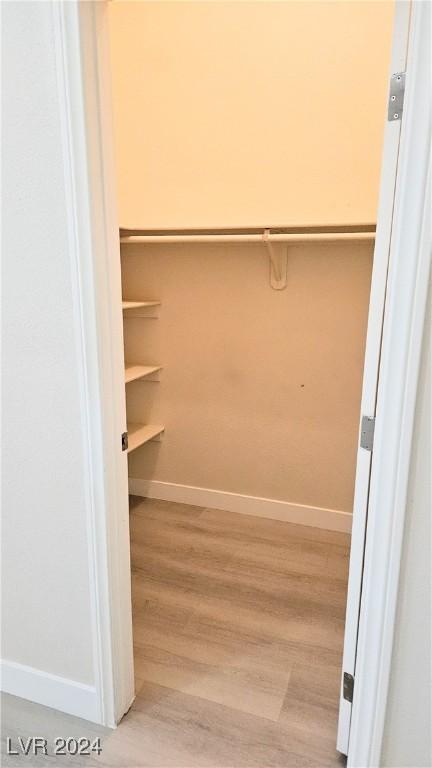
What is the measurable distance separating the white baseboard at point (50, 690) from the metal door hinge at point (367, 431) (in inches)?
45.8

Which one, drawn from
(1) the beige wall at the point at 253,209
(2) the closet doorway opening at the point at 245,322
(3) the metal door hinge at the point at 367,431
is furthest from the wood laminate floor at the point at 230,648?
(3) the metal door hinge at the point at 367,431

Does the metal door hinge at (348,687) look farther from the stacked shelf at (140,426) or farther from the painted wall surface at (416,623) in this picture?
the stacked shelf at (140,426)

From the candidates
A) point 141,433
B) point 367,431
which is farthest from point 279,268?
point 367,431

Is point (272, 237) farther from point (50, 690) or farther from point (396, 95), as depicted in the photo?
point (50, 690)

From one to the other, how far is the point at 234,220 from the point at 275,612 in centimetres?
195

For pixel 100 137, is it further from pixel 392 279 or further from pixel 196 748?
pixel 196 748

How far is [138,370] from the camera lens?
2717 millimetres

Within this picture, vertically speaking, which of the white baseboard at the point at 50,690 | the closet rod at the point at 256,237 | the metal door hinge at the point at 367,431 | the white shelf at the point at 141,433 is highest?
the closet rod at the point at 256,237

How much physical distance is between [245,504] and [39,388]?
5.89 ft

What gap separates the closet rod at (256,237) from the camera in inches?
82.8

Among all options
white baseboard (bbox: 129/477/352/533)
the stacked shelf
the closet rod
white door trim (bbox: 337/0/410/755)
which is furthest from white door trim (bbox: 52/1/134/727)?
white baseboard (bbox: 129/477/352/533)

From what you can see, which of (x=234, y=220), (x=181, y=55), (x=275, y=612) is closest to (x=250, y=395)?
(x=234, y=220)

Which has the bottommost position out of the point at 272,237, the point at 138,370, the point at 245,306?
the point at 138,370

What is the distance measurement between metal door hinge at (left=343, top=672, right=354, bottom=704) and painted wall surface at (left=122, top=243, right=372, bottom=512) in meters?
1.33
